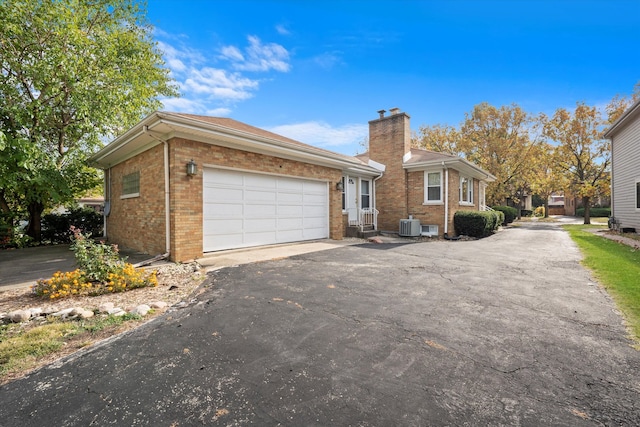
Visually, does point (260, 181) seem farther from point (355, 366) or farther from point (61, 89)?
point (61, 89)

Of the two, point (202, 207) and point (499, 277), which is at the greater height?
point (202, 207)

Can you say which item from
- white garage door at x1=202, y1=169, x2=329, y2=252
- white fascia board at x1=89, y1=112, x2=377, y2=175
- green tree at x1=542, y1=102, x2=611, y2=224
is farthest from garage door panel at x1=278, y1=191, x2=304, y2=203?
green tree at x1=542, y1=102, x2=611, y2=224

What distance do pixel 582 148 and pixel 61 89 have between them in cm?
3060

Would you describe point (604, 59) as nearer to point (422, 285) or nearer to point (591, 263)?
point (591, 263)

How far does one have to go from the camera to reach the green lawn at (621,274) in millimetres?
3650

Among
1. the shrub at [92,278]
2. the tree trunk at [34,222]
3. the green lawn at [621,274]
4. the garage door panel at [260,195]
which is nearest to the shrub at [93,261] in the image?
the shrub at [92,278]

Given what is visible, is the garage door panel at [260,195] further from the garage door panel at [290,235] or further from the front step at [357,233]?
the front step at [357,233]

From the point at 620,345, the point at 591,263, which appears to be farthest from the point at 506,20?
the point at 620,345

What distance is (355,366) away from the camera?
7.84 feet

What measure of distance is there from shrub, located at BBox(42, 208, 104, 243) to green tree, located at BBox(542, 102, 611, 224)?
29.7 m

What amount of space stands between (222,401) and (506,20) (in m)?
13.5

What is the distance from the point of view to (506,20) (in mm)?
10023

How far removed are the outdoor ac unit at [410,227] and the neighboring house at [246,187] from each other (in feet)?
2.27

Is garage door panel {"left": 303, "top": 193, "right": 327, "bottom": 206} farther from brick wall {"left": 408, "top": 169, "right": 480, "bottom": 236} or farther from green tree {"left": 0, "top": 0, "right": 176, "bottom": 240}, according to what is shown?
green tree {"left": 0, "top": 0, "right": 176, "bottom": 240}
